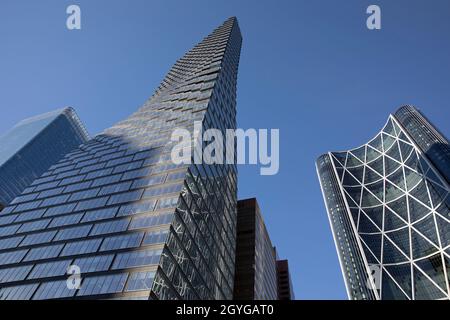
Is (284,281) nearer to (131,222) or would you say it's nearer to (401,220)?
(401,220)

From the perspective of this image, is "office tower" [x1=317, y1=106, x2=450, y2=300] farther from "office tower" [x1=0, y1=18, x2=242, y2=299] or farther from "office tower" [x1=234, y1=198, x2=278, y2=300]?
"office tower" [x1=0, y1=18, x2=242, y2=299]

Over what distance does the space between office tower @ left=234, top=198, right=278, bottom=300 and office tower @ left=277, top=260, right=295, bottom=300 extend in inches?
1097

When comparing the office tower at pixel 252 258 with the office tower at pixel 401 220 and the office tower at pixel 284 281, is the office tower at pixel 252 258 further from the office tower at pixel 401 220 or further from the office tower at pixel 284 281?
the office tower at pixel 401 220

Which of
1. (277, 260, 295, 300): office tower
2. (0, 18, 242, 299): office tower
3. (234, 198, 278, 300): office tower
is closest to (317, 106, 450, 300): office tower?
(277, 260, 295, 300): office tower

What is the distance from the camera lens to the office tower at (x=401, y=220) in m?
147

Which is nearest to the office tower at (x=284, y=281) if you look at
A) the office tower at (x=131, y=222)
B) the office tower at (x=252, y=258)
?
the office tower at (x=252, y=258)

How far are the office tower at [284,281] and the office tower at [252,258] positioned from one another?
27865 millimetres

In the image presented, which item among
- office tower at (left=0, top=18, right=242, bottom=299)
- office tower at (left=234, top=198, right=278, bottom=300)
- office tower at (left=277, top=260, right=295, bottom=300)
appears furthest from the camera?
office tower at (left=277, top=260, right=295, bottom=300)

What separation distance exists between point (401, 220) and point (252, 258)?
9751 cm

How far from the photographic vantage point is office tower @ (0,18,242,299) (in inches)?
2202
